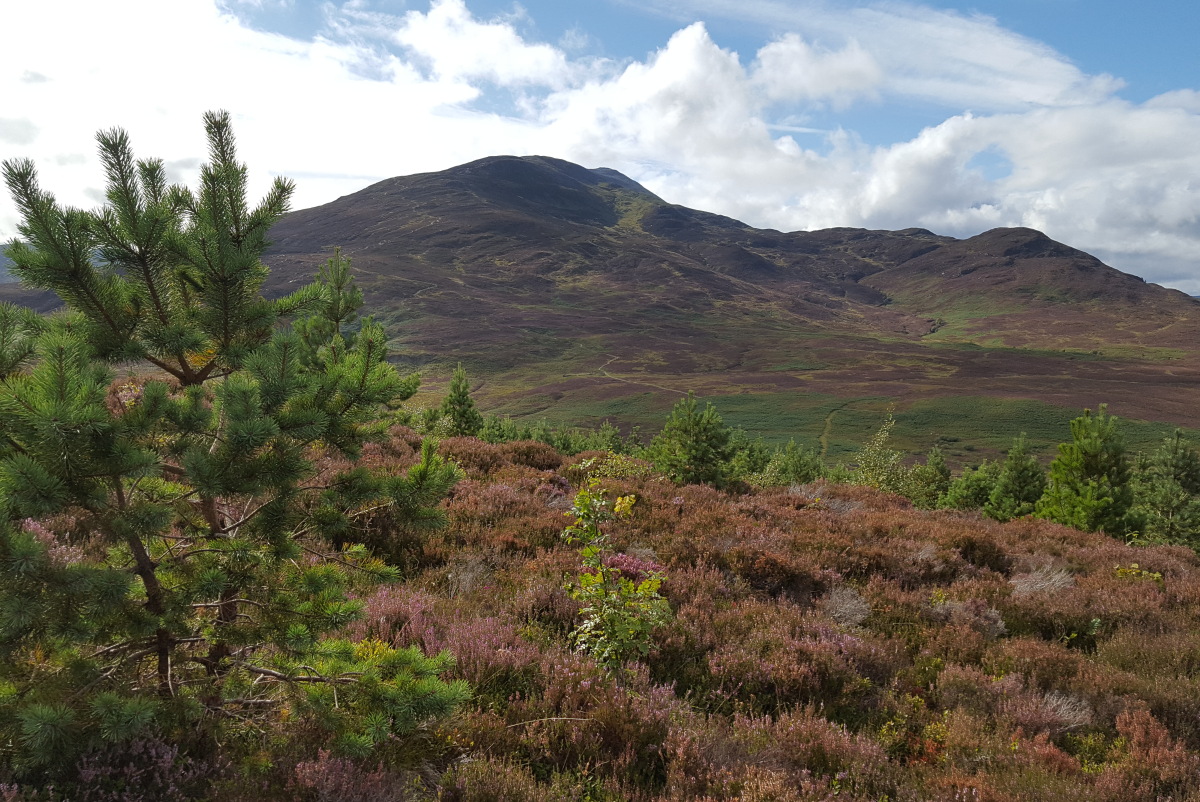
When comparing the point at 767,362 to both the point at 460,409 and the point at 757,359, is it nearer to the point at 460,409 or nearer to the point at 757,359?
the point at 757,359

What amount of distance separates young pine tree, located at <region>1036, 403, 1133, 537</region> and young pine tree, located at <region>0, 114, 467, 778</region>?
1396 centimetres

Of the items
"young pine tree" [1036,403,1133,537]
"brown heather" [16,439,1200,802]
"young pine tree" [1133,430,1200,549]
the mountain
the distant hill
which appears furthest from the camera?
the mountain

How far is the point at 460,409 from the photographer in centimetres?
1975

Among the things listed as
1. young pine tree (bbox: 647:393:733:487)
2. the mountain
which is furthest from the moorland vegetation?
the mountain

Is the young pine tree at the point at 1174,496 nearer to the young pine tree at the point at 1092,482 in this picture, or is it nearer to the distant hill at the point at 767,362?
the young pine tree at the point at 1092,482

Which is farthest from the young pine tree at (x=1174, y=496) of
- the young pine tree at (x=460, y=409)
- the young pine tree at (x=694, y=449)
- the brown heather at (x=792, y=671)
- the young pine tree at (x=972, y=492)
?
the young pine tree at (x=460, y=409)

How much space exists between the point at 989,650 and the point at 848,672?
1.69 m

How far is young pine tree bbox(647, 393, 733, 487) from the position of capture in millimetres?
14414

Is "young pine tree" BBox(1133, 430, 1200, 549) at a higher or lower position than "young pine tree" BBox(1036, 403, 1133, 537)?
lower

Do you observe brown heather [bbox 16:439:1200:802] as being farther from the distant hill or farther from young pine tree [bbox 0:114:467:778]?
the distant hill

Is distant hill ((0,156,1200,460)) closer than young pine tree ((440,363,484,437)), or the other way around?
young pine tree ((440,363,484,437))

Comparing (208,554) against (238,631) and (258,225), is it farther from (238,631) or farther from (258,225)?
(258,225)

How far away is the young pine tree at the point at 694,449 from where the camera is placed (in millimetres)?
Answer: 14414

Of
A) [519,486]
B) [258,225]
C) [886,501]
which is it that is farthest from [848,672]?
[886,501]
